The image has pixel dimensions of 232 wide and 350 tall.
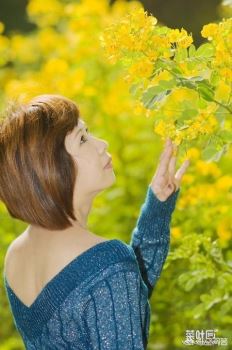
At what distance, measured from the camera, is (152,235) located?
1898 mm

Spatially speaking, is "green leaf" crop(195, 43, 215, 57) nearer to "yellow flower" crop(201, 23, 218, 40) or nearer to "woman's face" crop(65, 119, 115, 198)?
"yellow flower" crop(201, 23, 218, 40)

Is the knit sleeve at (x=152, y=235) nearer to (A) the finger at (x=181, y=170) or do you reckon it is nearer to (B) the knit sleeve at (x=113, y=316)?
(A) the finger at (x=181, y=170)

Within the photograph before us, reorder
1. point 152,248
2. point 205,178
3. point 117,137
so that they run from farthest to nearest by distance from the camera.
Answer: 1. point 117,137
2. point 205,178
3. point 152,248

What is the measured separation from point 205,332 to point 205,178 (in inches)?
41.7

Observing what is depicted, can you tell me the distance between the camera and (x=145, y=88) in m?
1.71

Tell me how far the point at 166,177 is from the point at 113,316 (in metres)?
0.41

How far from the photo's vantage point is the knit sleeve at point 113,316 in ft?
5.10

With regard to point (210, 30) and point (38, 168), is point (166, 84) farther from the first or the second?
point (38, 168)

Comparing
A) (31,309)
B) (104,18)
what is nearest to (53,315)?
(31,309)

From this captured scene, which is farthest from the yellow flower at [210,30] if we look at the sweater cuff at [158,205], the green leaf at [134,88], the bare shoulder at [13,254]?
the bare shoulder at [13,254]

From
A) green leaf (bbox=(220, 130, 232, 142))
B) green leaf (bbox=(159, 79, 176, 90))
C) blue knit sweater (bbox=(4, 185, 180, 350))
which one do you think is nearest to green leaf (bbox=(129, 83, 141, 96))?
green leaf (bbox=(159, 79, 176, 90))

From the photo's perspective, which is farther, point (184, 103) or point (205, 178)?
point (205, 178)

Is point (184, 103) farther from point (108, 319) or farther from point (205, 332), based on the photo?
point (205, 332)

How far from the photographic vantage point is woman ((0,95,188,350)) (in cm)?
157
